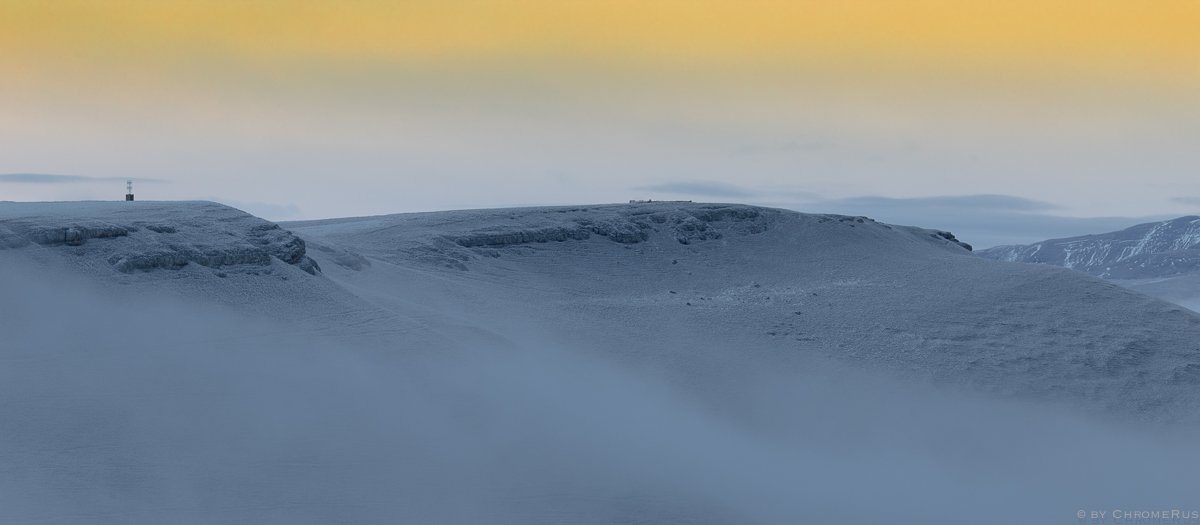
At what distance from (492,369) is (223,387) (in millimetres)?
4343

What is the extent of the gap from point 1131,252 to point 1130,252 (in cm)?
15

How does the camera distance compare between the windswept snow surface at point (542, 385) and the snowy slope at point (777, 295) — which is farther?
the snowy slope at point (777, 295)

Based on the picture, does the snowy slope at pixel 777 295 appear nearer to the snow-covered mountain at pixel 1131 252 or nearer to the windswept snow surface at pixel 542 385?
the windswept snow surface at pixel 542 385

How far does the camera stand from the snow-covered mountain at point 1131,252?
15338cm

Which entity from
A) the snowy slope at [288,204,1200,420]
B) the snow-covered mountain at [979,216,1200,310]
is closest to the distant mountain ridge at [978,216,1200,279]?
the snow-covered mountain at [979,216,1200,310]

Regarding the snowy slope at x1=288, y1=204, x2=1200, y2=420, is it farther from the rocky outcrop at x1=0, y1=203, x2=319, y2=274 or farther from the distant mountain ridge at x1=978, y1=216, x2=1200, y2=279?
the distant mountain ridge at x1=978, y1=216, x2=1200, y2=279

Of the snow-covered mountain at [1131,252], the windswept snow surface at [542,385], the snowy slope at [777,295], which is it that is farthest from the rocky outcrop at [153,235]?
the snow-covered mountain at [1131,252]

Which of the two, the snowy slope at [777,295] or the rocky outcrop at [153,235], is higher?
the rocky outcrop at [153,235]

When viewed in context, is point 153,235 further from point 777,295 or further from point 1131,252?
point 1131,252

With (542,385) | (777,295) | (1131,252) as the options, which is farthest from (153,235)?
(1131,252)

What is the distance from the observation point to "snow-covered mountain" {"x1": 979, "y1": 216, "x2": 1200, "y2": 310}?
503 feet

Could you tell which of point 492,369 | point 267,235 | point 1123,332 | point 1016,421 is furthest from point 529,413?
point 1123,332

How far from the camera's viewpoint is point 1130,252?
166m

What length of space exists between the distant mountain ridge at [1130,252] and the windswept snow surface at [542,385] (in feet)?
458
